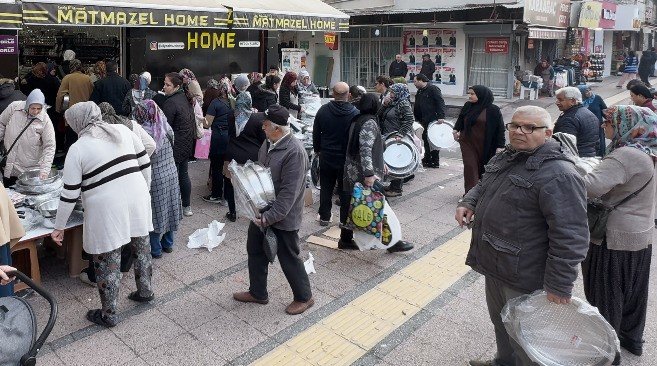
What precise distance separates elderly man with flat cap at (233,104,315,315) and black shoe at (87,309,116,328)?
1096mm

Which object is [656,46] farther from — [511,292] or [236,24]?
[511,292]

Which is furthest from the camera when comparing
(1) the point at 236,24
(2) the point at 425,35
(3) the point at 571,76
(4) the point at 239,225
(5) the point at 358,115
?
(3) the point at 571,76

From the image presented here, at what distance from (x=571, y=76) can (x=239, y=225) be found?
58.0 feet

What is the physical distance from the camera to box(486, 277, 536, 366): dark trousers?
324 centimetres

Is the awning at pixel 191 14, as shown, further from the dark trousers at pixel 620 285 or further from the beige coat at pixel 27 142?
the dark trousers at pixel 620 285

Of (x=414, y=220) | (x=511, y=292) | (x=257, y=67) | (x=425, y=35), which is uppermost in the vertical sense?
(x=425, y=35)

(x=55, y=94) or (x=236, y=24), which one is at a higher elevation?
(x=236, y=24)

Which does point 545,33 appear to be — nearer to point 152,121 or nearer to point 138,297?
point 152,121

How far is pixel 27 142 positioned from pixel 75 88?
3.38 m

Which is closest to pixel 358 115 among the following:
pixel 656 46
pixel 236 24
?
pixel 236 24

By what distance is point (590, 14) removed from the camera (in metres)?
21.4

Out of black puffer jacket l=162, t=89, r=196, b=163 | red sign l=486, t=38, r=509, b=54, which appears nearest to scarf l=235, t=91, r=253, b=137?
black puffer jacket l=162, t=89, r=196, b=163

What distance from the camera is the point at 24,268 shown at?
4.79 meters

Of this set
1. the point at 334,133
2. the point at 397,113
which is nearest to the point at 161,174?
the point at 334,133
